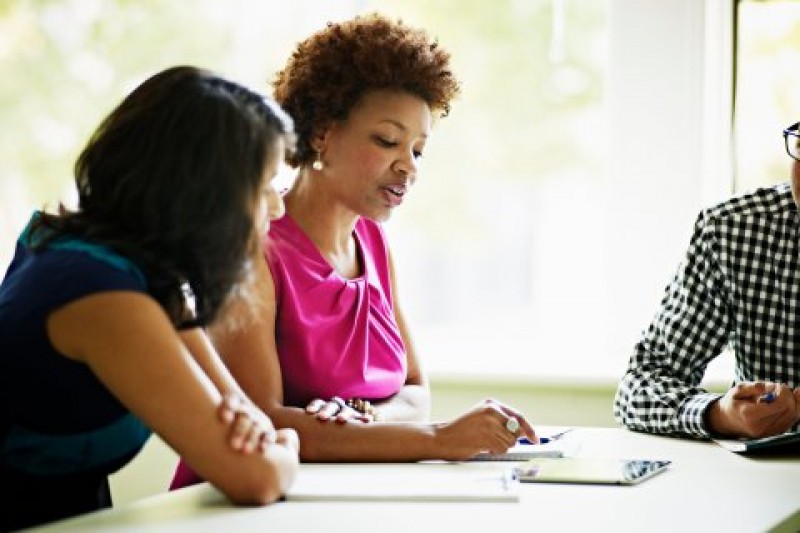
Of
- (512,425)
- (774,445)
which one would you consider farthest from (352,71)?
(774,445)

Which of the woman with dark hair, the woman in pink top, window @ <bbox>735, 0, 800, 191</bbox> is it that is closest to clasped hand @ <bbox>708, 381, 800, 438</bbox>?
the woman in pink top

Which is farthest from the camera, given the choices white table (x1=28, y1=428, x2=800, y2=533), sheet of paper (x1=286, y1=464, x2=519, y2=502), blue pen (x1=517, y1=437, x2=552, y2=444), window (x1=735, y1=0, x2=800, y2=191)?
window (x1=735, y1=0, x2=800, y2=191)

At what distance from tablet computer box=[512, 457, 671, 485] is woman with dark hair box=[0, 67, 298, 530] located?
1.17 feet

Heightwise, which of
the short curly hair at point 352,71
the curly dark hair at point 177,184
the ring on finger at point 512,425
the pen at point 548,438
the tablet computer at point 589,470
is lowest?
the pen at point 548,438

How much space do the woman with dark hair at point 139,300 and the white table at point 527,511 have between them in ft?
0.22

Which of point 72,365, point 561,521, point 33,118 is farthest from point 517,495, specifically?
point 33,118

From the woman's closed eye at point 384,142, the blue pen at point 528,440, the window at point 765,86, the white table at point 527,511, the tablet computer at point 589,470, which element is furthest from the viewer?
the window at point 765,86

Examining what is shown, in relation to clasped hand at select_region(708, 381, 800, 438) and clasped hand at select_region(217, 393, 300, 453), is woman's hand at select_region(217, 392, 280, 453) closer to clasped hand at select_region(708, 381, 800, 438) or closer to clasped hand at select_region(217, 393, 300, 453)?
clasped hand at select_region(217, 393, 300, 453)

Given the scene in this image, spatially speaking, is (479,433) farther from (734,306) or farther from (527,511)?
(734,306)

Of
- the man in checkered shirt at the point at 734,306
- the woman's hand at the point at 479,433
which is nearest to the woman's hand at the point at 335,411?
the woman's hand at the point at 479,433

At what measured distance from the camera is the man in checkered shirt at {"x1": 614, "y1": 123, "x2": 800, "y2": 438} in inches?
94.6

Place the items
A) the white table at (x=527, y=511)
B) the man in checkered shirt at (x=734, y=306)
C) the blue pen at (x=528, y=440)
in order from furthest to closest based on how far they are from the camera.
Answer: the man in checkered shirt at (x=734, y=306) < the blue pen at (x=528, y=440) < the white table at (x=527, y=511)

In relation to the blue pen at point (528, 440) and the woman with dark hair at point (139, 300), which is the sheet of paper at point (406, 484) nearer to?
the woman with dark hair at point (139, 300)

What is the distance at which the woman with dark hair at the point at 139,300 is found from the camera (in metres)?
1.53
